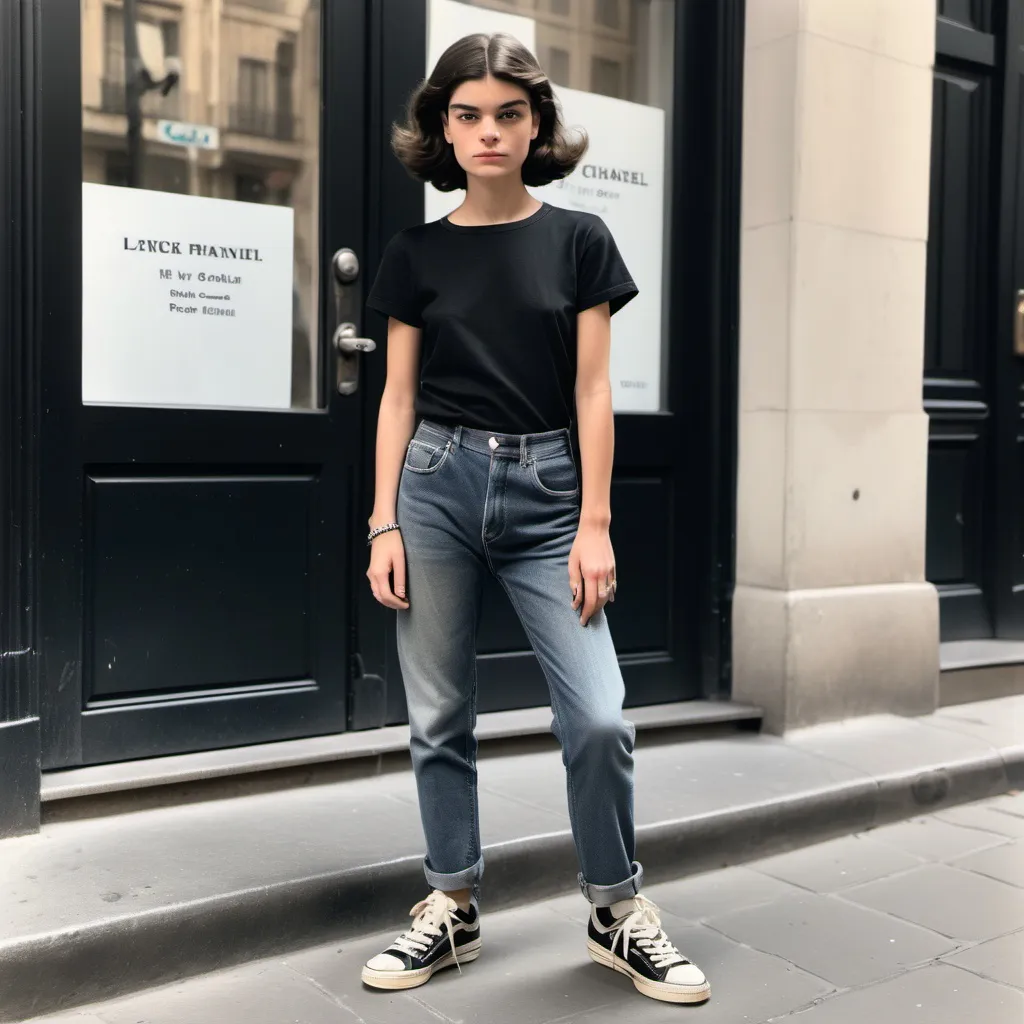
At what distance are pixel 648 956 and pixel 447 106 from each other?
6.06ft

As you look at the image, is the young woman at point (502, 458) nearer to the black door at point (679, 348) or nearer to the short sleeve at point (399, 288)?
the short sleeve at point (399, 288)

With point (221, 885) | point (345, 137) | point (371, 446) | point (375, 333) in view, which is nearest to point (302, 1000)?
point (221, 885)

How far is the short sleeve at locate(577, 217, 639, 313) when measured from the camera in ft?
8.33

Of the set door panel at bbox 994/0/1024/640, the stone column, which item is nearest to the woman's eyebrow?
the stone column

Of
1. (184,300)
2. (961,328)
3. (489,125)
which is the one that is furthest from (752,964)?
(961,328)

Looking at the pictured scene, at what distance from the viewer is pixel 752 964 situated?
9.64ft

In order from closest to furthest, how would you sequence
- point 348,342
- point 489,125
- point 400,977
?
1. point 489,125
2. point 400,977
3. point 348,342

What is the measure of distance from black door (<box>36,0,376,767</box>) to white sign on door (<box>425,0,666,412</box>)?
2.98ft

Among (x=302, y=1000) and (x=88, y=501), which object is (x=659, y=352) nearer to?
(x=88, y=501)

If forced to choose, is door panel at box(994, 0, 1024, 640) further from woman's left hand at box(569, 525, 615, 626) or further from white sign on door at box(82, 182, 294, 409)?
woman's left hand at box(569, 525, 615, 626)

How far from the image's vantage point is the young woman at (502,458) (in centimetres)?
253

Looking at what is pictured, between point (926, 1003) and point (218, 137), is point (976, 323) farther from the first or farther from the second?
point (926, 1003)

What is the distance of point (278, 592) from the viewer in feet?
12.4

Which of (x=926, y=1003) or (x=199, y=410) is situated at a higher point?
(x=199, y=410)
